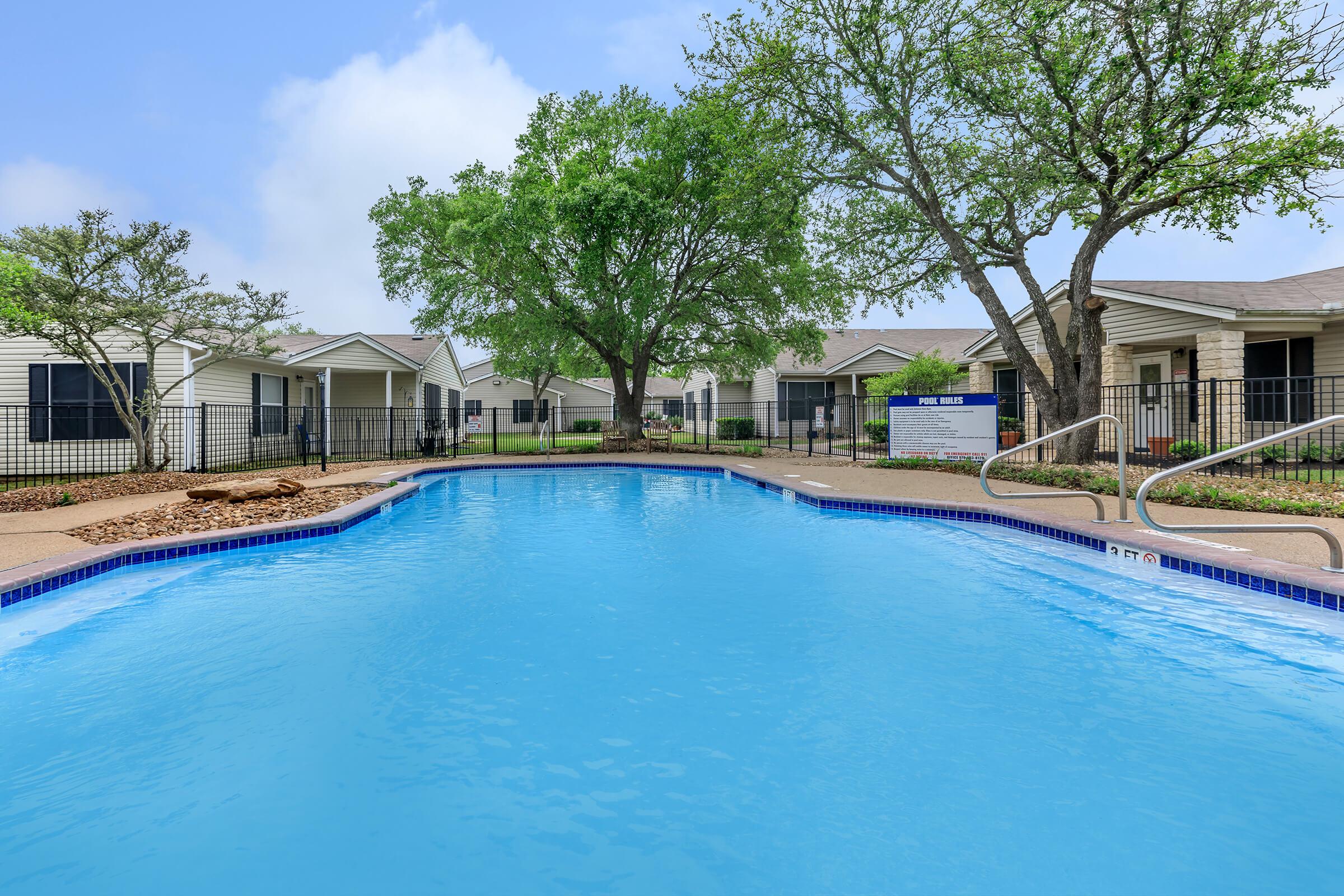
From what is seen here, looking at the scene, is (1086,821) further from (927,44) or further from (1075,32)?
(927,44)

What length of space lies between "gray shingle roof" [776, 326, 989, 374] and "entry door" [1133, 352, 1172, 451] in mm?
8074

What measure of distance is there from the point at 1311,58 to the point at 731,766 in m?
13.3

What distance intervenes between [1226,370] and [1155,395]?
3.30m

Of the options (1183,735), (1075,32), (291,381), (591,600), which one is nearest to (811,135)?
(1075,32)

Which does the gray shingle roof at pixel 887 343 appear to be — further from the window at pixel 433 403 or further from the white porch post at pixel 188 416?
the white porch post at pixel 188 416

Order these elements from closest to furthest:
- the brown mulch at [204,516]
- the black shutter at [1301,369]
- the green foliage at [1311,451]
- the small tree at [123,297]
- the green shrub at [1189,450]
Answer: the brown mulch at [204,516], the small tree at [123,297], the green foliage at [1311,451], the green shrub at [1189,450], the black shutter at [1301,369]

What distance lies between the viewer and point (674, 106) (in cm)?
1728

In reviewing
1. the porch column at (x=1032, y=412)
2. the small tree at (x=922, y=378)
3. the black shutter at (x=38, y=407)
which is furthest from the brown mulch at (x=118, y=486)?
the porch column at (x=1032, y=412)

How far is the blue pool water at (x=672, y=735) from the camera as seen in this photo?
2293 millimetres

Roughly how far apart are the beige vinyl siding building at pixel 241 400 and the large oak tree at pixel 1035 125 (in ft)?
37.7

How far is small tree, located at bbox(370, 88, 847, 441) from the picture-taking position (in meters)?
16.5

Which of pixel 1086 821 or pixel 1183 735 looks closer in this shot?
pixel 1086 821

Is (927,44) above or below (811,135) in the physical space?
above

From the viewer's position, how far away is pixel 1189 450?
1237 centimetres
